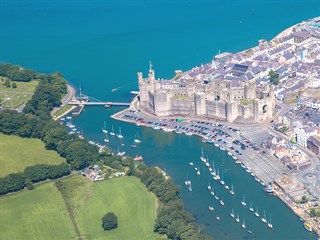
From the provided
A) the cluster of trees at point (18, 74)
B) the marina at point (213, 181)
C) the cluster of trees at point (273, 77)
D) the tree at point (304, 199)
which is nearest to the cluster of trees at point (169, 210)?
the marina at point (213, 181)

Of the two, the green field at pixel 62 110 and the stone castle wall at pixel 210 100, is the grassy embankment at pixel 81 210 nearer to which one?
the stone castle wall at pixel 210 100

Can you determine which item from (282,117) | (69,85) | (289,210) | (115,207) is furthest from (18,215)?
(69,85)

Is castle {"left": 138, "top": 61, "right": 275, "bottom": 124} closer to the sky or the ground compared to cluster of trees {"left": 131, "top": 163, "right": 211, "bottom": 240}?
closer to the sky

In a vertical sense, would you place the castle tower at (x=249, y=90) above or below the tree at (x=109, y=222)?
above

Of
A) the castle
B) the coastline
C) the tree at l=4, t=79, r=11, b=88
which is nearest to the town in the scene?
the castle

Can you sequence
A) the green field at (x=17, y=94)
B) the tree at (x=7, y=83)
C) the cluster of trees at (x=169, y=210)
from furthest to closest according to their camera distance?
the tree at (x=7, y=83), the green field at (x=17, y=94), the cluster of trees at (x=169, y=210)

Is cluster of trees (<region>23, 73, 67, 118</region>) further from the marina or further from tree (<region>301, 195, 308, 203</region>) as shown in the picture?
tree (<region>301, 195, 308, 203</region>)

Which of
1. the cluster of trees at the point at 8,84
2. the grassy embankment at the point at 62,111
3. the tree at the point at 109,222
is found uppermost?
the cluster of trees at the point at 8,84

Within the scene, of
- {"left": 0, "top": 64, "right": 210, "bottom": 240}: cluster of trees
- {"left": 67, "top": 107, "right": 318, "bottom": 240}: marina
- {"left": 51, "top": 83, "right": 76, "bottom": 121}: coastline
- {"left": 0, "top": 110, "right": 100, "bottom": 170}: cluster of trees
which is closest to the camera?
{"left": 0, "top": 64, "right": 210, "bottom": 240}: cluster of trees
